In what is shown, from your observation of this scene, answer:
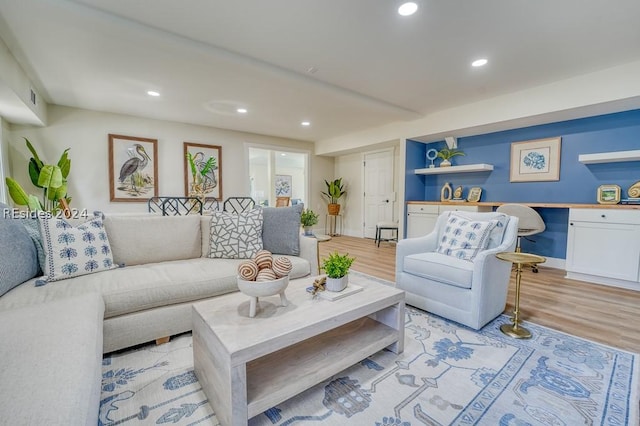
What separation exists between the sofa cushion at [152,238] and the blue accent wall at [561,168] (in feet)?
12.4

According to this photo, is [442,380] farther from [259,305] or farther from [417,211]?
[417,211]

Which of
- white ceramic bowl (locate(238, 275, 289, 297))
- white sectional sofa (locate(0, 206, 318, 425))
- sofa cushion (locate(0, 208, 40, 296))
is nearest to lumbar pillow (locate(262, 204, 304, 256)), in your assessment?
white sectional sofa (locate(0, 206, 318, 425))

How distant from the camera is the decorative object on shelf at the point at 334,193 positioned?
6.93m

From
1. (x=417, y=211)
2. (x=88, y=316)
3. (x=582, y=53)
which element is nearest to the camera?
(x=88, y=316)

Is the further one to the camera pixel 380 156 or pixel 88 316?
pixel 380 156

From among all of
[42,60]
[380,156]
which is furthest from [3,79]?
[380,156]

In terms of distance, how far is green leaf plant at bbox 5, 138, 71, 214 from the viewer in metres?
3.20

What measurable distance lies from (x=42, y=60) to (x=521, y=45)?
15.0ft

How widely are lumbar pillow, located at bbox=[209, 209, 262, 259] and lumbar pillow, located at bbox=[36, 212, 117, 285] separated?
0.74 m

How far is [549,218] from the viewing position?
12.8 feet

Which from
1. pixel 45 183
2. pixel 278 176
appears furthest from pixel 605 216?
pixel 278 176

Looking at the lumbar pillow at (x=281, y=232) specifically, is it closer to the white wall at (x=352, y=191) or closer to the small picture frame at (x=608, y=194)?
the small picture frame at (x=608, y=194)

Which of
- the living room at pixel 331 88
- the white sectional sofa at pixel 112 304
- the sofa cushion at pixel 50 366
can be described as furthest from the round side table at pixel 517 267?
the sofa cushion at pixel 50 366

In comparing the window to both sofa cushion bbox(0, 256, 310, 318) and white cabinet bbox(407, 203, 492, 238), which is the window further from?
sofa cushion bbox(0, 256, 310, 318)
